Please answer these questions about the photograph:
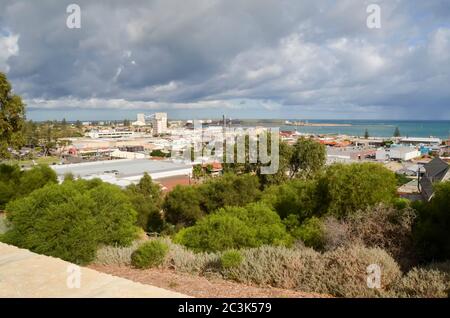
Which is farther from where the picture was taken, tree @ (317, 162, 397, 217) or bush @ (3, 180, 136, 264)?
tree @ (317, 162, 397, 217)

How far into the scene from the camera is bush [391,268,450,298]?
16.7ft

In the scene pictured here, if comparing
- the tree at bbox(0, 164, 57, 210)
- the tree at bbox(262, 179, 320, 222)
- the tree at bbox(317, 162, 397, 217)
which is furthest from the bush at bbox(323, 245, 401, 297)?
the tree at bbox(0, 164, 57, 210)

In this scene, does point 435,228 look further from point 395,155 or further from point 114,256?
point 395,155

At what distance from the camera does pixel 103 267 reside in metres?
7.54

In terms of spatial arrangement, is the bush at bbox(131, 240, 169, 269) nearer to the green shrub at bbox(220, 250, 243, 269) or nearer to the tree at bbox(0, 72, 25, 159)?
the green shrub at bbox(220, 250, 243, 269)

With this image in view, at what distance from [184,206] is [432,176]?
67.3 feet

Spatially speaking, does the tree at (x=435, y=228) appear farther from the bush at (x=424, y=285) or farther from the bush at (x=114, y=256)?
the bush at (x=114, y=256)

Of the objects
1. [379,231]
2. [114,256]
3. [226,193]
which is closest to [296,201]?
[379,231]

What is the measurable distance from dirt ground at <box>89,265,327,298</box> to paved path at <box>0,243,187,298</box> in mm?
1695

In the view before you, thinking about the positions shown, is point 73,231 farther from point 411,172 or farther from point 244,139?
point 411,172

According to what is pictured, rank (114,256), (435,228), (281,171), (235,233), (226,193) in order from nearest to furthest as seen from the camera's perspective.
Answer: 1. (114,256)
2. (435,228)
3. (235,233)
4. (226,193)
5. (281,171)

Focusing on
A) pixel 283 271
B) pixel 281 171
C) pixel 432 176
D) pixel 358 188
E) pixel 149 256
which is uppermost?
pixel 358 188

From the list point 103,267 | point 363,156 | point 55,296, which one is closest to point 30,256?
point 55,296

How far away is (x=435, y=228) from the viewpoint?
8.12 m
